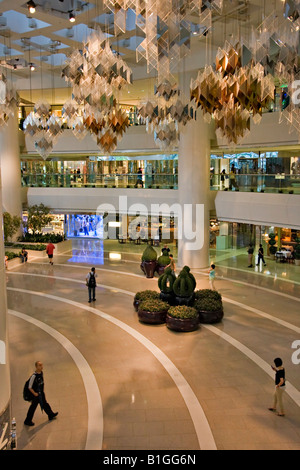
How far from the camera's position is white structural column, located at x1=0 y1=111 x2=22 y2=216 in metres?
26.5

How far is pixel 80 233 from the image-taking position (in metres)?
32.7

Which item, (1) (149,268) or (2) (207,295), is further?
(1) (149,268)

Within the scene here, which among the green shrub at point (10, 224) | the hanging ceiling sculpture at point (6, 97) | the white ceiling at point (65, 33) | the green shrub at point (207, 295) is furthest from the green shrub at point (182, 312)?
the green shrub at point (10, 224)

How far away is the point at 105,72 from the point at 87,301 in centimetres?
1009

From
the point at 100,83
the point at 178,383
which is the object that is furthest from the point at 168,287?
the point at 100,83

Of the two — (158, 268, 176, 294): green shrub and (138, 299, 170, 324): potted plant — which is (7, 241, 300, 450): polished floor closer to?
(138, 299, 170, 324): potted plant

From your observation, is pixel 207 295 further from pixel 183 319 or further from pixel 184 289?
pixel 183 319

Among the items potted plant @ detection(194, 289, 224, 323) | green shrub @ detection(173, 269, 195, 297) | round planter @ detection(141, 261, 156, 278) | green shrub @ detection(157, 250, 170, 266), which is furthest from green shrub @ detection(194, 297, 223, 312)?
round planter @ detection(141, 261, 156, 278)

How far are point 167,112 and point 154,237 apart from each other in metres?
18.9

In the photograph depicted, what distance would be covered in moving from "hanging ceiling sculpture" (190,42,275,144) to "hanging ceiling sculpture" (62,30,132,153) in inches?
56.4

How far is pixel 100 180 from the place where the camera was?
27.0m

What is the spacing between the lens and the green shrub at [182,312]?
12.5m

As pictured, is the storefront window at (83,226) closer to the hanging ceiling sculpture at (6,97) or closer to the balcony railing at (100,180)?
the balcony railing at (100,180)
